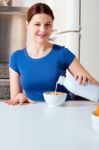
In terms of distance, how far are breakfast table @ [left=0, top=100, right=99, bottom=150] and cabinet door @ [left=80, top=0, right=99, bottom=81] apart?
120 cm

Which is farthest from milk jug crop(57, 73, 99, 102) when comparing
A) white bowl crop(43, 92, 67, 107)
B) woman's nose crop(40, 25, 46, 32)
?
woman's nose crop(40, 25, 46, 32)

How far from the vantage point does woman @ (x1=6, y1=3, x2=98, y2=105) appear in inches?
55.5

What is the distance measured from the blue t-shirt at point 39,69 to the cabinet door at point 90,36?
84cm

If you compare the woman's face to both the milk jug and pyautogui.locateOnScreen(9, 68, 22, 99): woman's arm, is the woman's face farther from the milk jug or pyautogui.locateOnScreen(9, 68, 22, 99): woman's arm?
the milk jug

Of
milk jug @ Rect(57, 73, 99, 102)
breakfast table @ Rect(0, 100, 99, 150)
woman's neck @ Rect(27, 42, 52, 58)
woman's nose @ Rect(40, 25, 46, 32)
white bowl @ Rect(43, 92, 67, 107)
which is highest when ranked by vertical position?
woman's nose @ Rect(40, 25, 46, 32)

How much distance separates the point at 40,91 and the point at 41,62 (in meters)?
0.15

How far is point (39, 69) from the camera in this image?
4.71ft

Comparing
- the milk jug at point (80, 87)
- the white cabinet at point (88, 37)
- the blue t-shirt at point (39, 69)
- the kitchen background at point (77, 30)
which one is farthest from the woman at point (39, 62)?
the white cabinet at point (88, 37)

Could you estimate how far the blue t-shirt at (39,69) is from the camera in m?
1.43

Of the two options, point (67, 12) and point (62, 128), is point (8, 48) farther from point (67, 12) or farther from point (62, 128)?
point (62, 128)

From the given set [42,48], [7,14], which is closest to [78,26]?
[7,14]

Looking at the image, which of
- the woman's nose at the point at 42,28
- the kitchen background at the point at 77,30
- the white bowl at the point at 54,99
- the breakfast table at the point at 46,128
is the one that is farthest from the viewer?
the kitchen background at the point at 77,30

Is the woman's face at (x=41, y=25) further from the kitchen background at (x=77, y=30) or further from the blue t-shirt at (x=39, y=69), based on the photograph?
the kitchen background at (x=77, y=30)

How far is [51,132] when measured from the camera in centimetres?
77
